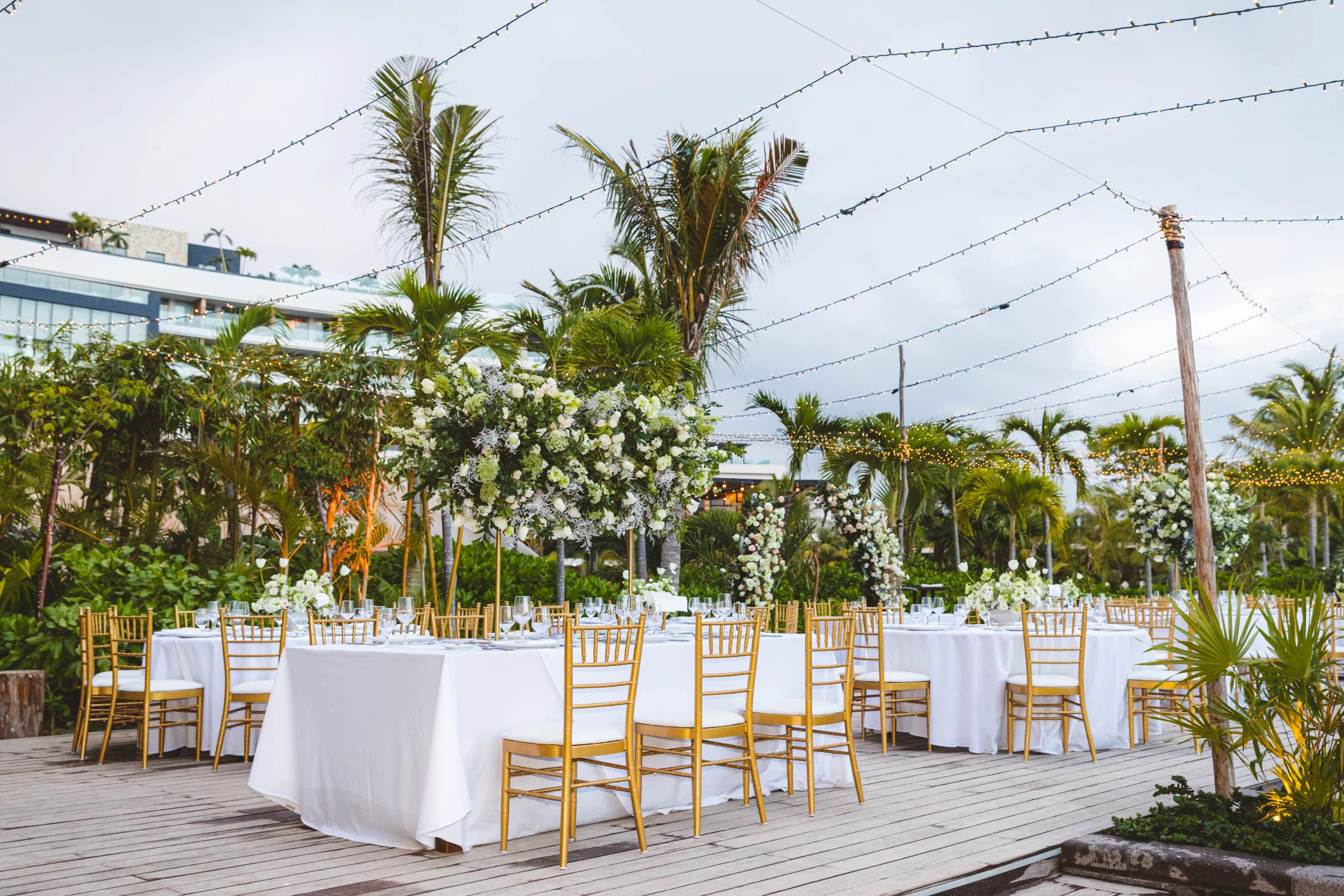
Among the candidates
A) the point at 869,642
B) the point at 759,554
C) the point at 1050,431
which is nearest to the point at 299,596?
the point at 869,642

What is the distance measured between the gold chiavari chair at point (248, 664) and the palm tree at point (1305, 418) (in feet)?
66.3

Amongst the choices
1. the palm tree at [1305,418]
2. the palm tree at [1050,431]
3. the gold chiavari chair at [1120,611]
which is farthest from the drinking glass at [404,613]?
the palm tree at [1305,418]

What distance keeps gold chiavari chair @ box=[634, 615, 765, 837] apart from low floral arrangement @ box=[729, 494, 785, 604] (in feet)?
19.2

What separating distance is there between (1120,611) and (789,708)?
20.1 ft

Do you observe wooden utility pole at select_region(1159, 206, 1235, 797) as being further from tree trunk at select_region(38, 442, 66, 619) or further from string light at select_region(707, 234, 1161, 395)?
tree trunk at select_region(38, 442, 66, 619)

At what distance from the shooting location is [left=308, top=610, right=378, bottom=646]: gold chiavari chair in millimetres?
5442

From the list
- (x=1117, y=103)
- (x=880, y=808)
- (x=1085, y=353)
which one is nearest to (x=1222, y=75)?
(x=1117, y=103)

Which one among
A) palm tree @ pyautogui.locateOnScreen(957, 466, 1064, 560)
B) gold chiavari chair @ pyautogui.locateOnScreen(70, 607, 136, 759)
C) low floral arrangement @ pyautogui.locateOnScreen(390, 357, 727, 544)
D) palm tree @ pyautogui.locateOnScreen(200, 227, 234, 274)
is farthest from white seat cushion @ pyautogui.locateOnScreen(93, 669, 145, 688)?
palm tree @ pyautogui.locateOnScreen(200, 227, 234, 274)

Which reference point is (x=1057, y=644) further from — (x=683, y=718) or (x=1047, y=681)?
(x=683, y=718)

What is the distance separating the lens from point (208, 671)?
676 centimetres

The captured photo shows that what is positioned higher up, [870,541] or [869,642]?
[870,541]

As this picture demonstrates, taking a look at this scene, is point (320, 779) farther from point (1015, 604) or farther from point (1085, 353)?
point (1085, 353)

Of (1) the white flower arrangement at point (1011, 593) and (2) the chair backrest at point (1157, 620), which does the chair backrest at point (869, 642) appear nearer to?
(1) the white flower arrangement at point (1011, 593)

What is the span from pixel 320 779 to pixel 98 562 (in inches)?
198
